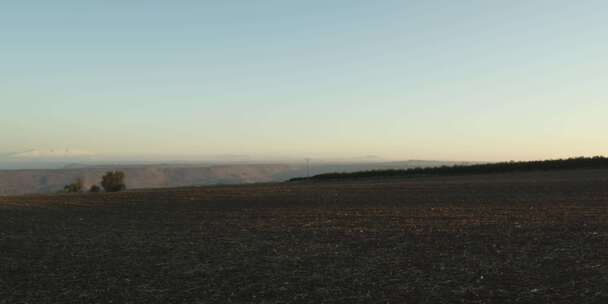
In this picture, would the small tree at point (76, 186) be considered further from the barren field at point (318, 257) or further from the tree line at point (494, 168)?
the barren field at point (318, 257)

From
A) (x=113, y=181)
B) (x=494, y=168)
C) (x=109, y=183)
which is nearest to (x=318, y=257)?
(x=494, y=168)

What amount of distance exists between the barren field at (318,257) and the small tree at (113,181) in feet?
199

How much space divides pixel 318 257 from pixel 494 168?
7445cm

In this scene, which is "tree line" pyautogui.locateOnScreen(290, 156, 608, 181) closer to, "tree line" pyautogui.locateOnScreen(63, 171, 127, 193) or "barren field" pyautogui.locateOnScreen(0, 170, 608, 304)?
"tree line" pyautogui.locateOnScreen(63, 171, 127, 193)

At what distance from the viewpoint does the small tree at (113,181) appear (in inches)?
3478

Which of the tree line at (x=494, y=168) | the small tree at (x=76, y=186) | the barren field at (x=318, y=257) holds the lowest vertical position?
the barren field at (x=318, y=257)

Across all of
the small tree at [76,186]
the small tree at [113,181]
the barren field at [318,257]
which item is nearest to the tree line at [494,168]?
the small tree at [113,181]

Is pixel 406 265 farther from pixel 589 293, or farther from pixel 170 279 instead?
pixel 170 279

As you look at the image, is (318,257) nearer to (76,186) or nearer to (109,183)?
(109,183)

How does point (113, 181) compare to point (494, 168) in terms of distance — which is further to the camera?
point (113, 181)

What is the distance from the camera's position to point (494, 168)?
84750mm

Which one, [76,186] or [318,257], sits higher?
[76,186]

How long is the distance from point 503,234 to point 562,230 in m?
2.27

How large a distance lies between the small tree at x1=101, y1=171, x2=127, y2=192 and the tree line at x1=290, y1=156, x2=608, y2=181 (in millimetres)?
34087
